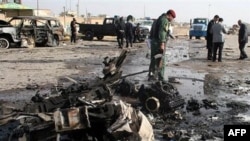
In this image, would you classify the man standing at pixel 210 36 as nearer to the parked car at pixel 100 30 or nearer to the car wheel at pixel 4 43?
the car wheel at pixel 4 43

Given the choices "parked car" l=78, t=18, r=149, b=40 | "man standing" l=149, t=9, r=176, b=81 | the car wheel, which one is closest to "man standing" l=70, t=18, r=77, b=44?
"parked car" l=78, t=18, r=149, b=40

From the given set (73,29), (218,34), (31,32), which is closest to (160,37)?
(218,34)

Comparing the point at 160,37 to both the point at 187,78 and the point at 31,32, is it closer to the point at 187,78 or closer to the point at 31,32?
the point at 187,78

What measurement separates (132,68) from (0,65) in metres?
5.17

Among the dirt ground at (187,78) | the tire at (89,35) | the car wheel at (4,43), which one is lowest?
the dirt ground at (187,78)

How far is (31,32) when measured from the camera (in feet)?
79.1

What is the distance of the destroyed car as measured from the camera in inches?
902

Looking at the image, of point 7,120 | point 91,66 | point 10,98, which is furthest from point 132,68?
point 7,120

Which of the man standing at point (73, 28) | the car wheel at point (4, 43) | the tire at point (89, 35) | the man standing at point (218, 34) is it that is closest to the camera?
the man standing at point (218, 34)

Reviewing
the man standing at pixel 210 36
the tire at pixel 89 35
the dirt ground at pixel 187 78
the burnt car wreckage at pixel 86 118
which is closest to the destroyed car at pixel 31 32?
the dirt ground at pixel 187 78

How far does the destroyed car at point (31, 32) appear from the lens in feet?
75.2

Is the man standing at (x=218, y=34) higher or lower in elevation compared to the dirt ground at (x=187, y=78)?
higher

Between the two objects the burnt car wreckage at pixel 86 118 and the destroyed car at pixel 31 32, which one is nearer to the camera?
the burnt car wreckage at pixel 86 118

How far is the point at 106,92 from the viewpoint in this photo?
19.6 feet
